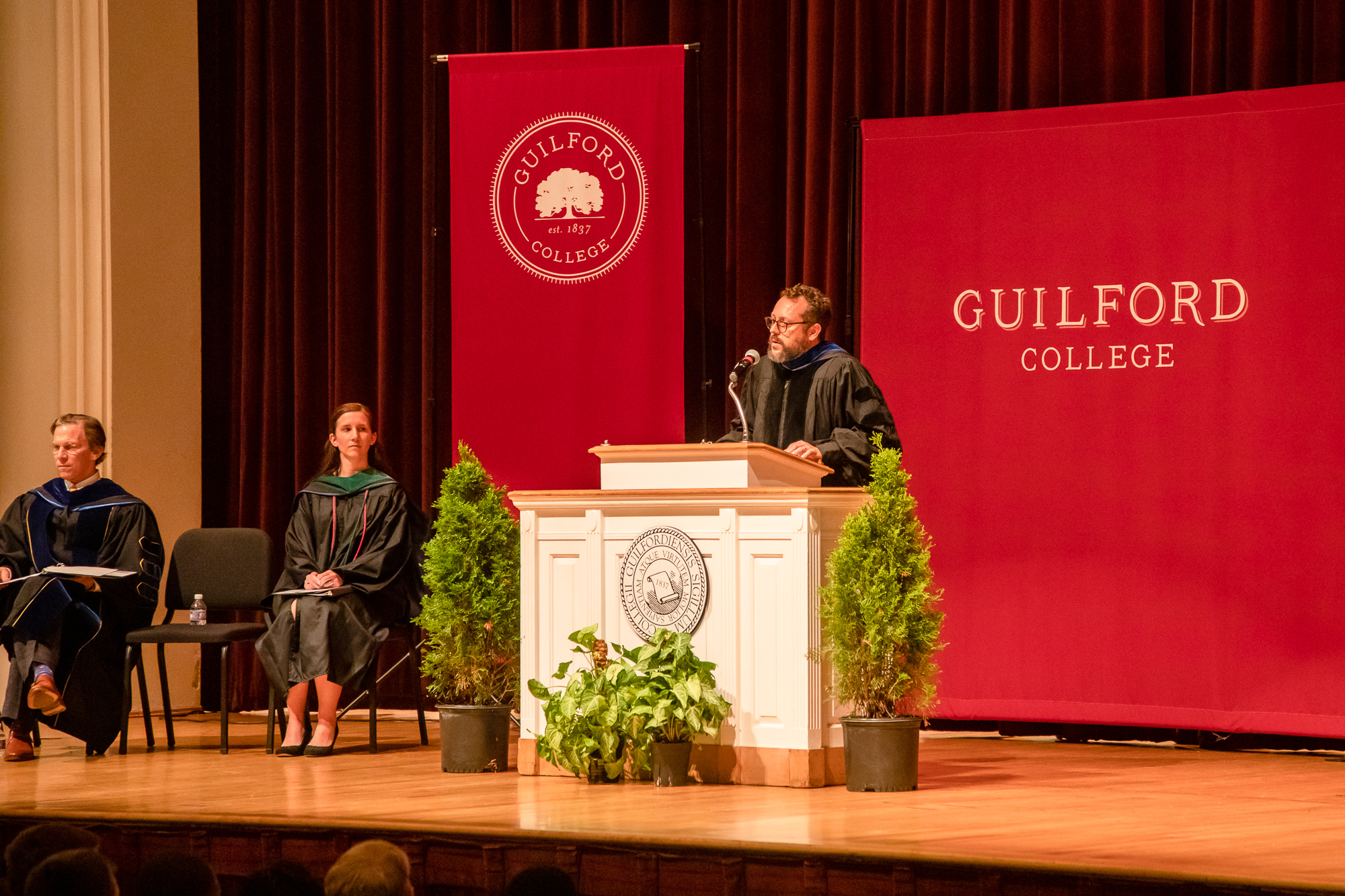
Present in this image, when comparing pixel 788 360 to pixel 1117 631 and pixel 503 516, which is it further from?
pixel 1117 631

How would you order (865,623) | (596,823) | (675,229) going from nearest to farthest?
(596,823)
(865,623)
(675,229)

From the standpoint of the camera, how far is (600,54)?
267 inches

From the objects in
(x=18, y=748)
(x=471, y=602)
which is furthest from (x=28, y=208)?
(x=471, y=602)

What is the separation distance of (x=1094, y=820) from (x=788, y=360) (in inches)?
88.5

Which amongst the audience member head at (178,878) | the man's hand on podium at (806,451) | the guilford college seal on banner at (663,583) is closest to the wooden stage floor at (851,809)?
the guilford college seal on banner at (663,583)

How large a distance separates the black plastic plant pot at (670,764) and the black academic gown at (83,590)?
8.25 ft

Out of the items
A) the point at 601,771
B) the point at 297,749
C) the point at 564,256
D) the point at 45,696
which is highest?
the point at 564,256

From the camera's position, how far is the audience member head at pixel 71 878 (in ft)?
8.05

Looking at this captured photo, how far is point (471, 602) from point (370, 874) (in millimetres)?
2793

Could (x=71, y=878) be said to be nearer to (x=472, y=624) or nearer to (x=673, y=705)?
(x=673, y=705)

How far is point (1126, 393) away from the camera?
6203mm

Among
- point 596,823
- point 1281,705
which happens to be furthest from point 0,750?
point 1281,705

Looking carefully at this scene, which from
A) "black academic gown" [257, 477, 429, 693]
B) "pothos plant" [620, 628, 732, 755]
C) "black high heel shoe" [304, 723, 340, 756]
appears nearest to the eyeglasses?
"pothos plant" [620, 628, 732, 755]

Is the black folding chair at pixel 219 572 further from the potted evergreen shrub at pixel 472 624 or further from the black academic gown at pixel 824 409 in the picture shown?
the black academic gown at pixel 824 409
